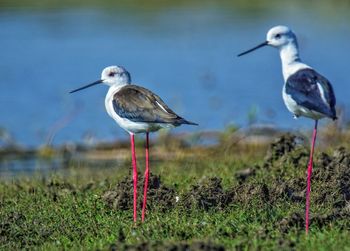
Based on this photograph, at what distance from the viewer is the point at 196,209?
8.23m

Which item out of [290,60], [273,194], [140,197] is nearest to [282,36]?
[290,60]

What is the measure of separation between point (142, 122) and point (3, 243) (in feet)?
4.54

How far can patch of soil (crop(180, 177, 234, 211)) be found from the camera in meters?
8.29

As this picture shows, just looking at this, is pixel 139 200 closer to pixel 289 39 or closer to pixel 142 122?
pixel 142 122

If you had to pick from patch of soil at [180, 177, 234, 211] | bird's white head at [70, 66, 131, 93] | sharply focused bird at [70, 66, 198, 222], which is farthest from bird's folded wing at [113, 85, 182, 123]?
patch of soil at [180, 177, 234, 211]

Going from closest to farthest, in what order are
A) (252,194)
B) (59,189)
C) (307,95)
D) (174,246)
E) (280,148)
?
(174,246)
(307,95)
(252,194)
(59,189)
(280,148)

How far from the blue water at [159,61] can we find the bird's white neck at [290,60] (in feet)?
16.3

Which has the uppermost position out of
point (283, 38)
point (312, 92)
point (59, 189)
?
point (283, 38)

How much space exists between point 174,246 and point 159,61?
13.9 m

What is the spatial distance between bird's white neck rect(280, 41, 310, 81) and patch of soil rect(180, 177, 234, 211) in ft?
3.41

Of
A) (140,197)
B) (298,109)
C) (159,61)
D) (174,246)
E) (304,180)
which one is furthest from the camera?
(159,61)

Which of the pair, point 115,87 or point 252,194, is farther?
point 115,87

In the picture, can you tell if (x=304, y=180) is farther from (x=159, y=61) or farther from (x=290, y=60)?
(x=159, y=61)

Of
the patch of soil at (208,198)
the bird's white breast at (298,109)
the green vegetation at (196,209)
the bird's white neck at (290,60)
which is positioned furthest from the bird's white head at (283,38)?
the patch of soil at (208,198)
